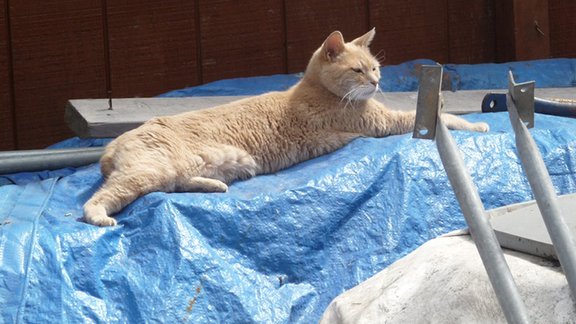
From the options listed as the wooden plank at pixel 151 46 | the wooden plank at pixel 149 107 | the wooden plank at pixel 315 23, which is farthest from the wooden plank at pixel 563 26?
the wooden plank at pixel 151 46

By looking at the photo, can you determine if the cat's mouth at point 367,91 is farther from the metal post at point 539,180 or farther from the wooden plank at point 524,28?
the metal post at point 539,180

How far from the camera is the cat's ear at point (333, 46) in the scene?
15.3ft

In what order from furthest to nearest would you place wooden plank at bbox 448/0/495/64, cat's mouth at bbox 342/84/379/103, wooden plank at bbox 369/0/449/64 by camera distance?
wooden plank at bbox 448/0/495/64, wooden plank at bbox 369/0/449/64, cat's mouth at bbox 342/84/379/103

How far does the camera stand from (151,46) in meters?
5.79

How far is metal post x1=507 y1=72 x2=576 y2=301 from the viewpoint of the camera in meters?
1.68

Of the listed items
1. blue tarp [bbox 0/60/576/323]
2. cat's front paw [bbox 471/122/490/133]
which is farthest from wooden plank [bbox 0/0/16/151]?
cat's front paw [bbox 471/122/490/133]

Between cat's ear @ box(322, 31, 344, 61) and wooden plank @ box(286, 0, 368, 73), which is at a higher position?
wooden plank @ box(286, 0, 368, 73)

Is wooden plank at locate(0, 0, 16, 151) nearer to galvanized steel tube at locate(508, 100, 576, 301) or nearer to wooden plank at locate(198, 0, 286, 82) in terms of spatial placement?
wooden plank at locate(198, 0, 286, 82)

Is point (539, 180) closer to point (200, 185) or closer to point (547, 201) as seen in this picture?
point (547, 201)

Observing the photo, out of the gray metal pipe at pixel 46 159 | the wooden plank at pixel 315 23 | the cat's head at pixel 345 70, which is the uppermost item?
the wooden plank at pixel 315 23

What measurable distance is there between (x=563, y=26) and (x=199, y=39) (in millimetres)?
2502

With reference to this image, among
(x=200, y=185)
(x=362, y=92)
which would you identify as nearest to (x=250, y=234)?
(x=200, y=185)

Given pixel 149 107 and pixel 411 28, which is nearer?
pixel 149 107

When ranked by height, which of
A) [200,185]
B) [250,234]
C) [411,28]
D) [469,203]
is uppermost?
[411,28]
